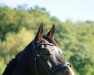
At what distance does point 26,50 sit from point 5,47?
47147mm

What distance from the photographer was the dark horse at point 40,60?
194 inches

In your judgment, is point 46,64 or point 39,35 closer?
point 46,64

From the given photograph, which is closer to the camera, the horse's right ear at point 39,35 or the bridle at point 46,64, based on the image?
the bridle at point 46,64

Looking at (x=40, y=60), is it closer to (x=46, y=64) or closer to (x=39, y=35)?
(x=46, y=64)

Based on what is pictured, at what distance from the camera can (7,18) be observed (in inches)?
2496

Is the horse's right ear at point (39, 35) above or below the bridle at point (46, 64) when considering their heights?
above

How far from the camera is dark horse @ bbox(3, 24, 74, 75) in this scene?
4.94 m

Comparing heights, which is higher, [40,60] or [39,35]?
[39,35]

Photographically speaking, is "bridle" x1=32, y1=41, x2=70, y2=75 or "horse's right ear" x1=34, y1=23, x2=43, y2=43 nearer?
"bridle" x1=32, y1=41, x2=70, y2=75

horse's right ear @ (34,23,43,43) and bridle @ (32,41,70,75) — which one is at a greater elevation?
horse's right ear @ (34,23,43,43)

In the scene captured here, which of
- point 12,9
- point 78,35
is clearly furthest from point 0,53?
point 78,35

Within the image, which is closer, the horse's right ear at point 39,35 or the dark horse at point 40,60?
the dark horse at point 40,60

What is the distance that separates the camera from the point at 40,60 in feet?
16.6

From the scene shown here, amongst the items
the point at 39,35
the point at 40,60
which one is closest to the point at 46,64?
the point at 40,60
